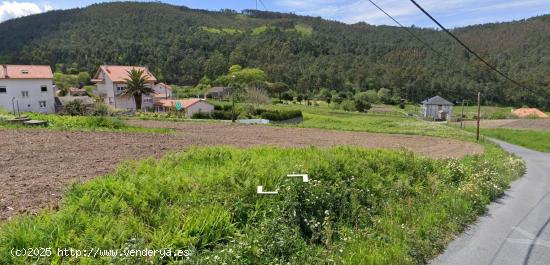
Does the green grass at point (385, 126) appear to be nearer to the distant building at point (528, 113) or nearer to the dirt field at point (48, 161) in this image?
the dirt field at point (48, 161)

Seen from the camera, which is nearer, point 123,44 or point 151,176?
point 151,176

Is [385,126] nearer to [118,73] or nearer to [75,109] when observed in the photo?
[75,109]

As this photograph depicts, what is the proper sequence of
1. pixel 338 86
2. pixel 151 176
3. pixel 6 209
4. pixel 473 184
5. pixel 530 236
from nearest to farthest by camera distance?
pixel 6 209
pixel 151 176
pixel 530 236
pixel 473 184
pixel 338 86

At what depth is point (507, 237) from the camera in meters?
7.60

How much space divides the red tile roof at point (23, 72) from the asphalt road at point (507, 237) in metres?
46.3

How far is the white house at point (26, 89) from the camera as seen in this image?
40469 mm

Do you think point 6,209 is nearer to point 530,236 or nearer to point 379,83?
point 530,236

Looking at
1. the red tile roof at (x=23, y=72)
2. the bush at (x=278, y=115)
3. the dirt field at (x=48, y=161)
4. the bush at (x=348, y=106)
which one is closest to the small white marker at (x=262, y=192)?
the dirt field at (x=48, y=161)

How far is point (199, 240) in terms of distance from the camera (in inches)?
202

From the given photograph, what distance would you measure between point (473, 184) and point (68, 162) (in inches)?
431

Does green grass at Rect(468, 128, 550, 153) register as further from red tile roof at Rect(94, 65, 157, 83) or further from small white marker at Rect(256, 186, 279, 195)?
red tile roof at Rect(94, 65, 157, 83)

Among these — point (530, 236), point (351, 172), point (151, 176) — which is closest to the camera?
point (151, 176)

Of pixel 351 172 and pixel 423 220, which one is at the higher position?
pixel 351 172

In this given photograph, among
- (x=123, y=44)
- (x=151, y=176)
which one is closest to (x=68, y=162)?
(x=151, y=176)
